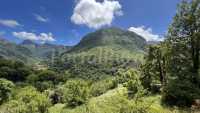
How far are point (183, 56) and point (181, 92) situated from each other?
4907mm

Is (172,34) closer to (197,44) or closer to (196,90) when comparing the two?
(197,44)

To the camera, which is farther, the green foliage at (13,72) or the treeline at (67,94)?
the green foliage at (13,72)

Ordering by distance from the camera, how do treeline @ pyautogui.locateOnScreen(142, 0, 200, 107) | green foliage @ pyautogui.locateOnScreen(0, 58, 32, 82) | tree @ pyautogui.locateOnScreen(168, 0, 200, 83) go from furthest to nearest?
green foliage @ pyautogui.locateOnScreen(0, 58, 32, 82) → tree @ pyautogui.locateOnScreen(168, 0, 200, 83) → treeline @ pyautogui.locateOnScreen(142, 0, 200, 107)

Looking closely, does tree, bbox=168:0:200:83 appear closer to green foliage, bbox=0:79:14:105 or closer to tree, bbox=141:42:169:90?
tree, bbox=141:42:169:90

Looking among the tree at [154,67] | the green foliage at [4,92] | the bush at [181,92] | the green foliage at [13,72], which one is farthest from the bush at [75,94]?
the green foliage at [13,72]

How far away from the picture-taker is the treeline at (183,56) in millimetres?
28227

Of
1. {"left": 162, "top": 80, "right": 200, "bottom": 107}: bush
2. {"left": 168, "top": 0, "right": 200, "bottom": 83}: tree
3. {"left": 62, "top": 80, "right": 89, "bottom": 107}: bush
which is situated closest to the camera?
{"left": 162, "top": 80, "right": 200, "bottom": 107}: bush

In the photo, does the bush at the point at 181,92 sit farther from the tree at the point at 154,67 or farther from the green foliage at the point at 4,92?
the green foliage at the point at 4,92

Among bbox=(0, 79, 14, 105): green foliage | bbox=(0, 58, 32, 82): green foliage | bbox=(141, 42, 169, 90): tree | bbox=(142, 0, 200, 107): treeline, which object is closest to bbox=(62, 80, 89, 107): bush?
bbox=(141, 42, 169, 90): tree

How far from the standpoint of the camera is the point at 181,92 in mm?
27891

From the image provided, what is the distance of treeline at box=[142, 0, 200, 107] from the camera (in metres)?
28.2

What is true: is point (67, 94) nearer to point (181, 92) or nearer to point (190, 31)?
point (181, 92)

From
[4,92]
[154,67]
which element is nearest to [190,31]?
[154,67]

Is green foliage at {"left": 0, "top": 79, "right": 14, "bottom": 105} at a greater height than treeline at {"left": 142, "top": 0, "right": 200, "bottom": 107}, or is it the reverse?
treeline at {"left": 142, "top": 0, "right": 200, "bottom": 107}
